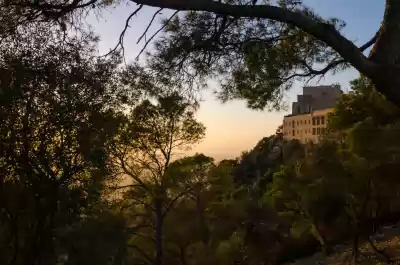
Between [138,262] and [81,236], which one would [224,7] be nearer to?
[81,236]

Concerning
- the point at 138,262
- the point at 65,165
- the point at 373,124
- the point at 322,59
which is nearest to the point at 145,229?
the point at 138,262

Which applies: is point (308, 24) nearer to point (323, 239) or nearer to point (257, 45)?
point (257, 45)

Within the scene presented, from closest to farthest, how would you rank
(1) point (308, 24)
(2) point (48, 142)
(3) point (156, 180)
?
1. (1) point (308, 24)
2. (2) point (48, 142)
3. (3) point (156, 180)

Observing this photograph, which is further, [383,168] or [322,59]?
[383,168]

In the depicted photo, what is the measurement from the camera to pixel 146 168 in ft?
52.2

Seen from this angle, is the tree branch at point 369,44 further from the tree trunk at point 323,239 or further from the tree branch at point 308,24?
the tree trunk at point 323,239

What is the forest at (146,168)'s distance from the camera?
19.5ft

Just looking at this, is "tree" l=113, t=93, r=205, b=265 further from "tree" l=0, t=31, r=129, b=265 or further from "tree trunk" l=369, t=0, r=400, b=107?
"tree trunk" l=369, t=0, r=400, b=107

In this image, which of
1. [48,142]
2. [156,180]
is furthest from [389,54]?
[156,180]

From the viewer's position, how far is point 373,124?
12211mm

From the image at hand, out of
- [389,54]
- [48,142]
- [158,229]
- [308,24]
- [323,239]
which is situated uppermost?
[308,24]

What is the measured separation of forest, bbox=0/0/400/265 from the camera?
5.95 meters

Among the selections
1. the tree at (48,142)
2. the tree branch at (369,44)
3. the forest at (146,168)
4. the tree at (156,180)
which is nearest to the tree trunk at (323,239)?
the forest at (146,168)

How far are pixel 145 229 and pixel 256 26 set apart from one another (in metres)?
11.8
